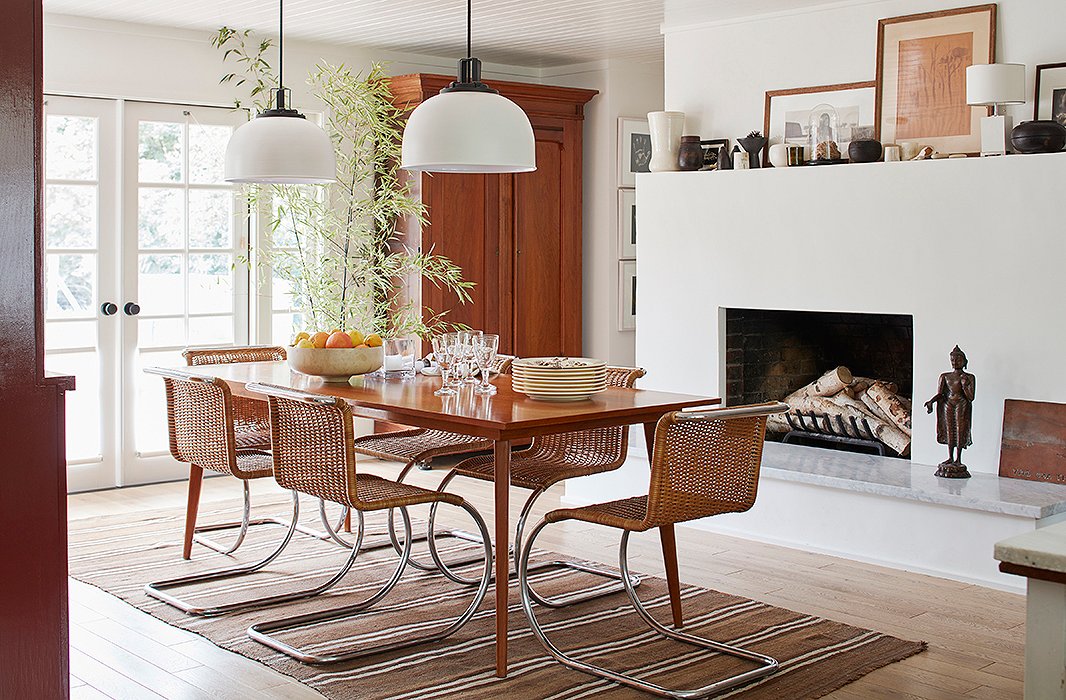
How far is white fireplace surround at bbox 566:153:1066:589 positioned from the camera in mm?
4645

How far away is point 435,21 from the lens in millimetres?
6160

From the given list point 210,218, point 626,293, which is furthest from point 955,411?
point 210,218

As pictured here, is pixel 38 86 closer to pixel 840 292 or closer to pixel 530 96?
pixel 840 292

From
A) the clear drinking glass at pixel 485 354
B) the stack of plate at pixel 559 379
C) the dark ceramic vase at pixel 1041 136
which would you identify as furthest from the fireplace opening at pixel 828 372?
the stack of plate at pixel 559 379

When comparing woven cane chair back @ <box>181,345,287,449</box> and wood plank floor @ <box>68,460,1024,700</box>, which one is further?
woven cane chair back @ <box>181,345,287,449</box>

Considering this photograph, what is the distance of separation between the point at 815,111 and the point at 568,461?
7.22 ft

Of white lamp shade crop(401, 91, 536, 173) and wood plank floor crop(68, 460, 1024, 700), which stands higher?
white lamp shade crop(401, 91, 536, 173)

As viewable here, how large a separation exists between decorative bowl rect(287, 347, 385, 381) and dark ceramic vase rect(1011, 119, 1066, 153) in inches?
102

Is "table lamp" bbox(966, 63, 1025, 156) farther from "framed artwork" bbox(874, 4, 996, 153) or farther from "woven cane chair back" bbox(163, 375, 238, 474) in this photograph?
"woven cane chair back" bbox(163, 375, 238, 474)

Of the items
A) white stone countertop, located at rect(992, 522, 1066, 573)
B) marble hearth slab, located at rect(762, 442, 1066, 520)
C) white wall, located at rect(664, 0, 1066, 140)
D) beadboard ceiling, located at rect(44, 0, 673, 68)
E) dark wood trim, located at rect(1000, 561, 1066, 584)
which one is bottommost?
marble hearth slab, located at rect(762, 442, 1066, 520)

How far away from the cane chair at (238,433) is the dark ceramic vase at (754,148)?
2316 millimetres

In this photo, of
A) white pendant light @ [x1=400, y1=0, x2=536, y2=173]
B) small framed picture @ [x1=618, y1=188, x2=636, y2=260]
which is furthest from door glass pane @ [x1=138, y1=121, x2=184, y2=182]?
white pendant light @ [x1=400, y1=0, x2=536, y2=173]

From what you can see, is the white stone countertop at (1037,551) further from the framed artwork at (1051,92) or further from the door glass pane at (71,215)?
the door glass pane at (71,215)

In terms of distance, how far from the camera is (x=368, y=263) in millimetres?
6781
